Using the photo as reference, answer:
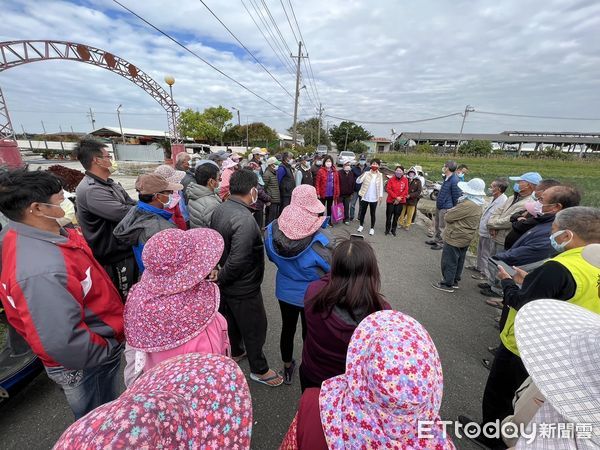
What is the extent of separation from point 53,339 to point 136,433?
3.79 feet

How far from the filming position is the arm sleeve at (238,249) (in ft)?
7.19

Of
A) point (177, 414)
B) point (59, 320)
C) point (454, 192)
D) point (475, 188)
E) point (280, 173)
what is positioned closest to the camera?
point (177, 414)

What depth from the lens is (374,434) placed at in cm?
80

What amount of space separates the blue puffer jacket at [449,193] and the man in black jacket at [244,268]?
16.5 feet

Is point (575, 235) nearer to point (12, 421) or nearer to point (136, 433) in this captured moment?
point (136, 433)

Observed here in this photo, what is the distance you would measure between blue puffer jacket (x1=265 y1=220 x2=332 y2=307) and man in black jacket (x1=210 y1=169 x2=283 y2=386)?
7.5 inches

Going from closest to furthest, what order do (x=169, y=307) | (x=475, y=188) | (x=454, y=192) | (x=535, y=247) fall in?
(x=169, y=307)
(x=535, y=247)
(x=475, y=188)
(x=454, y=192)

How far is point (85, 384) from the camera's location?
1.63m

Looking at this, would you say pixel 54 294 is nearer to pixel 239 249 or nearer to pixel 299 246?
pixel 239 249

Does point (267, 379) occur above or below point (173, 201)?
below

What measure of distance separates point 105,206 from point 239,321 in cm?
167

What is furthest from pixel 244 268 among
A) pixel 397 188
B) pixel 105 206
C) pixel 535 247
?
pixel 397 188

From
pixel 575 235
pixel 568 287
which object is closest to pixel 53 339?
pixel 568 287

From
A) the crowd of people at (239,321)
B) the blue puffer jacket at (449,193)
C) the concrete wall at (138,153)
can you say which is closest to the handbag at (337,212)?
the blue puffer jacket at (449,193)
